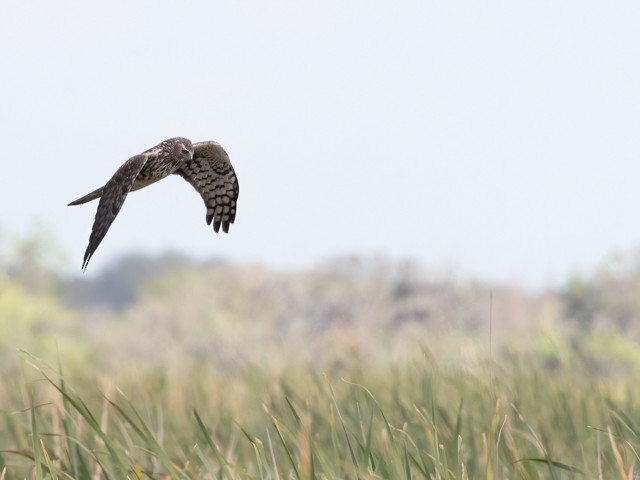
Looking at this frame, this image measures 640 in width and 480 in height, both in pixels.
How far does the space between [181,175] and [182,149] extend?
52 cm

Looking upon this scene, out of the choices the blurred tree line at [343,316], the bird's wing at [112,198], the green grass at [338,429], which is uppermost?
the bird's wing at [112,198]

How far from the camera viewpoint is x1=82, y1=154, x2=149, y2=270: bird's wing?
8.48 feet

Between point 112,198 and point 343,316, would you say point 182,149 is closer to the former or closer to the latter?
point 112,198

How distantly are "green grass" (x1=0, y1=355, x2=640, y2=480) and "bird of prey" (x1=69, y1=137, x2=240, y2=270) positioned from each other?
49 cm

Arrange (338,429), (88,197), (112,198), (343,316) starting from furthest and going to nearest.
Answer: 1. (343,316)
2. (338,429)
3. (88,197)
4. (112,198)

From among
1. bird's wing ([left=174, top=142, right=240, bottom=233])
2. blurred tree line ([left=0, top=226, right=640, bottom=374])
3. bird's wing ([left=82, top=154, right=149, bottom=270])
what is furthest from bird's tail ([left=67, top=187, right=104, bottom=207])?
blurred tree line ([left=0, top=226, right=640, bottom=374])

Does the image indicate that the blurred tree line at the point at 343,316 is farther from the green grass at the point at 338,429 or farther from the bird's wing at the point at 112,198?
the bird's wing at the point at 112,198

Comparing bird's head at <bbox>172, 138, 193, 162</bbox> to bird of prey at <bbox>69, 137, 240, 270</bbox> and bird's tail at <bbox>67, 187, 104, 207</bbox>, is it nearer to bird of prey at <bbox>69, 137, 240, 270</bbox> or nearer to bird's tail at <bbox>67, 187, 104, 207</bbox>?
bird of prey at <bbox>69, 137, 240, 270</bbox>

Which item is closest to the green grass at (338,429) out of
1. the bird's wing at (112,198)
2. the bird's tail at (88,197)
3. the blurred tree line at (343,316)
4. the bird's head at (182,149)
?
the bird's wing at (112,198)

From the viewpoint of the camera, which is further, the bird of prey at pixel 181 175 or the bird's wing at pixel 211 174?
the bird's wing at pixel 211 174

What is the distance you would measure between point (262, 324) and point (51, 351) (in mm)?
7324

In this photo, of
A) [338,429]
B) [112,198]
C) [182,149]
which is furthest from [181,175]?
[338,429]

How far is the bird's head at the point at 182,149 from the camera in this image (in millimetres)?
3379

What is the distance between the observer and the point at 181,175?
3.96m
